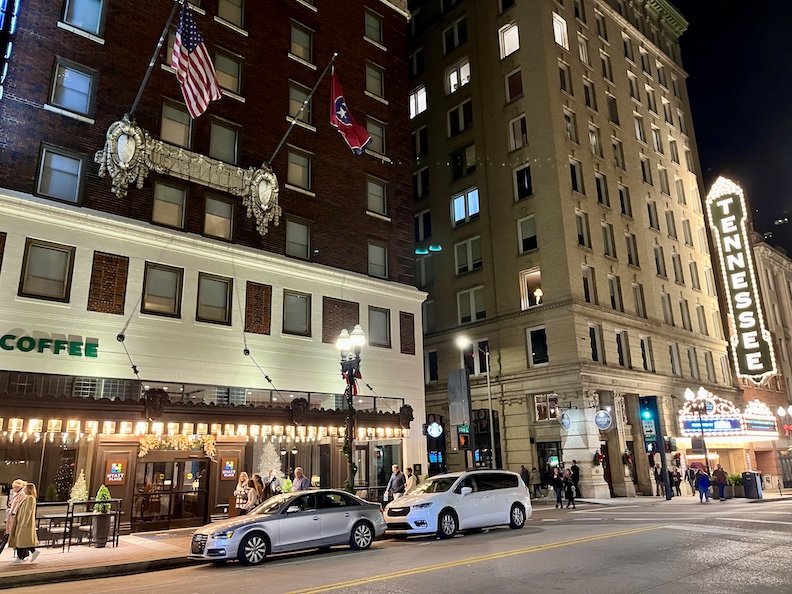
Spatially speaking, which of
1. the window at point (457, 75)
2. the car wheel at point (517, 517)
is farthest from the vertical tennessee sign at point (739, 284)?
the car wheel at point (517, 517)

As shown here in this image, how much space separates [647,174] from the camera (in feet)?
156

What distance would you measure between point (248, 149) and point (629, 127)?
1268 inches

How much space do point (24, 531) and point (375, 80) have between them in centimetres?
2618

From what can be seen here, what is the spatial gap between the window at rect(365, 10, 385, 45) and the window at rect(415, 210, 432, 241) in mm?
15413

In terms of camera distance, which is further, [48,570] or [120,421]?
[120,421]

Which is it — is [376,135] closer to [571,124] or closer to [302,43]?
[302,43]

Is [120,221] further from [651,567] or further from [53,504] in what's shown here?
[651,567]

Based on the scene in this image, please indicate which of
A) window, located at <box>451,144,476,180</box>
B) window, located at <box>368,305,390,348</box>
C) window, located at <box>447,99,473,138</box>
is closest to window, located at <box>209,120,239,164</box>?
window, located at <box>368,305,390,348</box>

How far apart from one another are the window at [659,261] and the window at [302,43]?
95.9ft

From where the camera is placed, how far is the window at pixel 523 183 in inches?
1572

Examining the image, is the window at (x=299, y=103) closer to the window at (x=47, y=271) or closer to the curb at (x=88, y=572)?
the window at (x=47, y=271)

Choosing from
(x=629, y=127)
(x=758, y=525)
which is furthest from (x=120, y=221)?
(x=629, y=127)

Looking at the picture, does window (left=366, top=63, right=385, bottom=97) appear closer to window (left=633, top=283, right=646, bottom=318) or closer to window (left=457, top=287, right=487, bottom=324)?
window (left=457, top=287, right=487, bottom=324)

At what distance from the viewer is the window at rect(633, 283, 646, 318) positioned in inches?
1640
